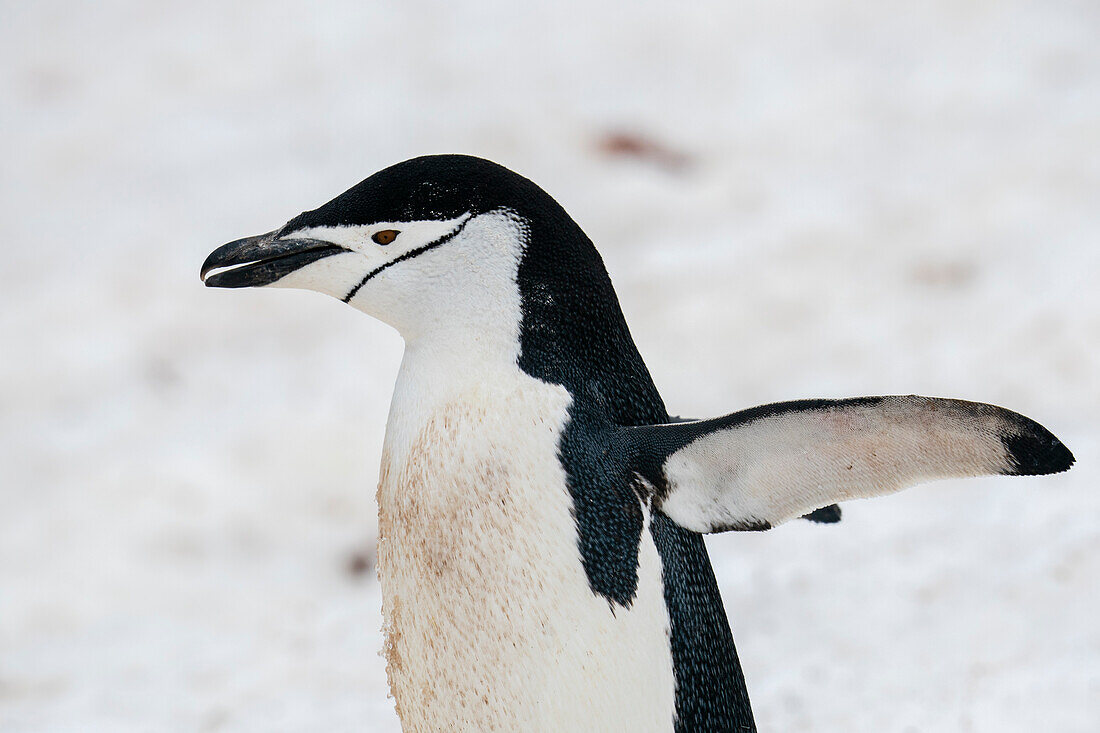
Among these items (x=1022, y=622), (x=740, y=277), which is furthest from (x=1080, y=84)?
(x=1022, y=622)

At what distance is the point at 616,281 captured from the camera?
1.58 meters

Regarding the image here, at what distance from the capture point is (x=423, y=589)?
0.60 metres

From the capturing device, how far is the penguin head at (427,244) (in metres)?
0.60

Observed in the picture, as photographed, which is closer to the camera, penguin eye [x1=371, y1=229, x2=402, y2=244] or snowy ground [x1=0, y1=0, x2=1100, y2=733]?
penguin eye [x1=371, y1=229, x2=402, y2=244]

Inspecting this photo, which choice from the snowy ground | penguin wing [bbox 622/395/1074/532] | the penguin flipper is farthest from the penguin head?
the snowy ground

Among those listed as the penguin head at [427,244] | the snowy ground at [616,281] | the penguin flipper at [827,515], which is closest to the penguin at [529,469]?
the penguin head at [427,244]

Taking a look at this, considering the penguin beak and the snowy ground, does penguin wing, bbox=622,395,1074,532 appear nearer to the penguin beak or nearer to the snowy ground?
the penguin beak

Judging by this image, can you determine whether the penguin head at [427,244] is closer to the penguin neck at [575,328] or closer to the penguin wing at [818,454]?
the penguin neck at [575,328]

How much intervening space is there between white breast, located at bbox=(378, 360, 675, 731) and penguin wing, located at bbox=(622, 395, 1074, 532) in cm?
4

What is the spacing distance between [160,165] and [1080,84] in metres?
1.33

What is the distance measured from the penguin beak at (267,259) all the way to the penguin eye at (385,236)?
0.02m

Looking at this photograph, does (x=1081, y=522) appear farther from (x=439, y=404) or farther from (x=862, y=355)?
(x=439, y=404)

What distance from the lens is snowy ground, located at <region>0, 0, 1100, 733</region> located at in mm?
1103

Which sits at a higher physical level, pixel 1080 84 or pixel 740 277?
pixel 1080 84
